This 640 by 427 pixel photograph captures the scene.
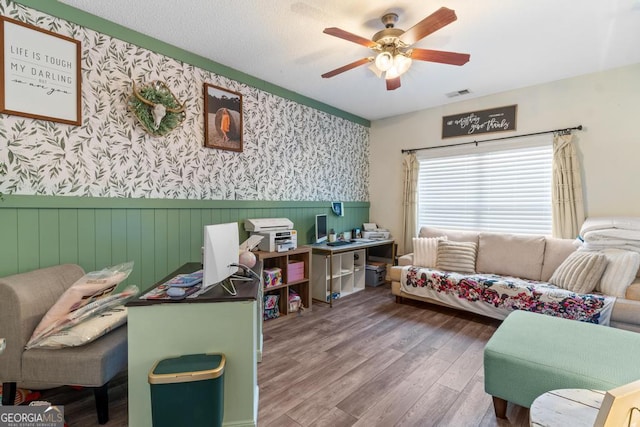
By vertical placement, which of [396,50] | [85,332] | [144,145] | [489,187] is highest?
[396,50]

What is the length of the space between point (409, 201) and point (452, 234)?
0.82 m

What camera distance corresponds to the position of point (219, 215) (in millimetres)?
2977

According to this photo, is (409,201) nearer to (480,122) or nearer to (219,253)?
(480,122)

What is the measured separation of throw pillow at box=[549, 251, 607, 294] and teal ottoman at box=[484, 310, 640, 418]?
81 centimetres

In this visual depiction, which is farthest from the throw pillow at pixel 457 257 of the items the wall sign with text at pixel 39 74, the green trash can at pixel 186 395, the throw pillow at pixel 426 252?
the wall sign with text at pixel 39 74

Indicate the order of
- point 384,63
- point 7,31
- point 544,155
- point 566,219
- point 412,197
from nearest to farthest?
point 7,31 → point 384,63 → point 566,219 → point 544,155 → point 412,197

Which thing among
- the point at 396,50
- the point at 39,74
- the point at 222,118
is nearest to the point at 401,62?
the point at 396,50

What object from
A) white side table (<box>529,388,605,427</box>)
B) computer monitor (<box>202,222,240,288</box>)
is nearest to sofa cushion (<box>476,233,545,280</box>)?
white side table (<box>529,388,605,427</box>)

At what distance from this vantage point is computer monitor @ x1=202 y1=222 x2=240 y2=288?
1.45 meters

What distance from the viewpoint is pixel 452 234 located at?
3.85 metres

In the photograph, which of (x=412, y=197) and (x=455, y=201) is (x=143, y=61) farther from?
(x=455, y=201)

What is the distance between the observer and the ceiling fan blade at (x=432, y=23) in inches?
67.4

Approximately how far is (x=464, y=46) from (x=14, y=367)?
383 cm

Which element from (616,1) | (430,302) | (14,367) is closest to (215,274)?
(14,367)
